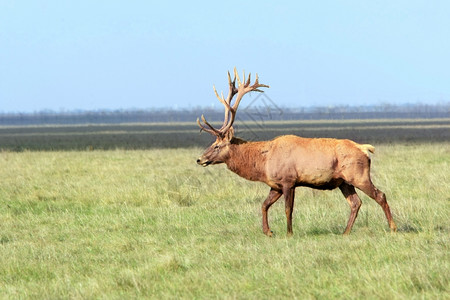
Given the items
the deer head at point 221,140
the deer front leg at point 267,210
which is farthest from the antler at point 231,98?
the deer front leg at point 267,210

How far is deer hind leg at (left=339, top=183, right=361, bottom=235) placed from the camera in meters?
10.2

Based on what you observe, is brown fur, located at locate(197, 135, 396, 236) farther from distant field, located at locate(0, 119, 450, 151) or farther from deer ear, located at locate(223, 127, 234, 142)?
distant field, located at locate(0, 119, 450, 151)

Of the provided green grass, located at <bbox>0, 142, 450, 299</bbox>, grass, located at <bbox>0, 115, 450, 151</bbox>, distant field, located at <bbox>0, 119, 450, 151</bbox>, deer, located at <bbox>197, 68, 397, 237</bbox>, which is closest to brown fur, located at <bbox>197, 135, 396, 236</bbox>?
deer, located at <bbox>197, 68, 397, 237</bbox>

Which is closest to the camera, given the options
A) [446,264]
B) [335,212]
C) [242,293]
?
[242,293]

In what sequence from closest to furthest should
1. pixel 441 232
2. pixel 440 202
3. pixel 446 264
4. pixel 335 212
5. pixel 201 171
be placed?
pixel 446 264 < pixel 441 232 < pixel 335 212 < pixel 440 202 < pixel 201 171

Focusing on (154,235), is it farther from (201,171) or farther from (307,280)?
(201,171)

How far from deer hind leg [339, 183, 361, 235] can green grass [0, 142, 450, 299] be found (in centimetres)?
13

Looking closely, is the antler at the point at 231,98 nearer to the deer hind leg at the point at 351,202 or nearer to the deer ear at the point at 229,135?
the deer ear at the point at 229,135

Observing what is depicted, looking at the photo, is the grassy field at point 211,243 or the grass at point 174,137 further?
the grass at point 174,137

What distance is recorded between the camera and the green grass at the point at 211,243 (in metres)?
7.34

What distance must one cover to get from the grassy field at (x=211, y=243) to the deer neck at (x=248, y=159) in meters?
0.81

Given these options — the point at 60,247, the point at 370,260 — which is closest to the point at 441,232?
the point at 370,260

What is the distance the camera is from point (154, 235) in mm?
10828

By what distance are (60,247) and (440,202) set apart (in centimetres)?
620
